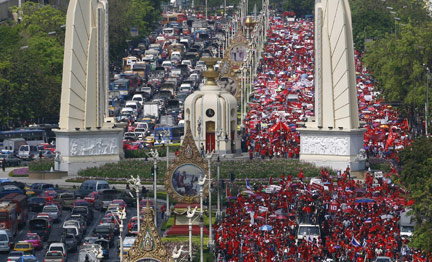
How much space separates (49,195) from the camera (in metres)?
110

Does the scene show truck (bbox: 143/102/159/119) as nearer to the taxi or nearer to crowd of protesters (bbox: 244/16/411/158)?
crowd of protesters (bbox: 244/16/411/158)

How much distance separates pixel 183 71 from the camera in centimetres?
18938

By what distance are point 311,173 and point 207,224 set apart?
21.2 meters

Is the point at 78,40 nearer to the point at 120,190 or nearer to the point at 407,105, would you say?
the point at 120,190

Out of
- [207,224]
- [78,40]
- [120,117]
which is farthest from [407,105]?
[207,224]

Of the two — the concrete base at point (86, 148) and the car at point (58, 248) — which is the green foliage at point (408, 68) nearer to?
the concrete base at point (86, 148)

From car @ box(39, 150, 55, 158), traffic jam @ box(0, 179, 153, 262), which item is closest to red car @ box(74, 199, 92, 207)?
traffic jam @ box(0, 179, 153, 262)

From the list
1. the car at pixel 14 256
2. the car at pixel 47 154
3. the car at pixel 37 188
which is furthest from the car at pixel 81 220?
the car at pixel 47 154

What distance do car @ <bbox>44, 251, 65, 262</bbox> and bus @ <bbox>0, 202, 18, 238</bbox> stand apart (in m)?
7.30

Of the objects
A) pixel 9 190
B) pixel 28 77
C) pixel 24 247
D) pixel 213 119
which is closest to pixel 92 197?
pixel 9 190

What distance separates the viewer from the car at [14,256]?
8669 centimetres

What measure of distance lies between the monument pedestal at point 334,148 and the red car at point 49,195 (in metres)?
20.8

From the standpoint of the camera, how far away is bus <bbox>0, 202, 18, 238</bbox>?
95.6m

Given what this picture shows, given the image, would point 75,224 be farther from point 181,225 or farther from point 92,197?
point 92,197
